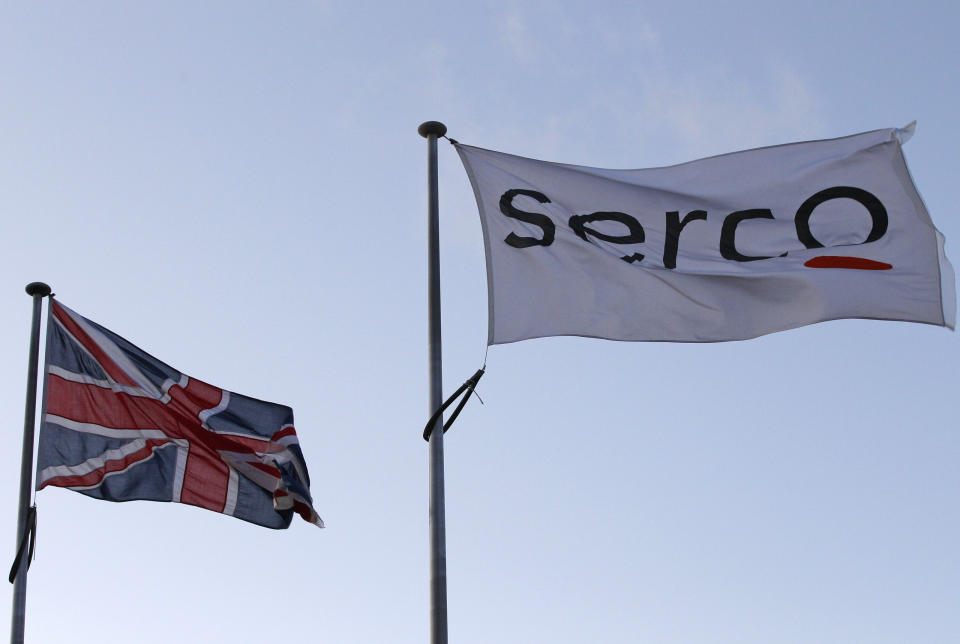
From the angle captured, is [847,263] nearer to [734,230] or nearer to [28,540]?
[734,230]

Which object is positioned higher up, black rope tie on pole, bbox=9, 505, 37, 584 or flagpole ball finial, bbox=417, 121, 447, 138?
flagpole ball finial, bbox=417, 121, 447, 138

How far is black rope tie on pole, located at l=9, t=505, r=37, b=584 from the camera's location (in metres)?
17.2

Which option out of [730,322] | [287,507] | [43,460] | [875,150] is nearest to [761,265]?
[730,322]

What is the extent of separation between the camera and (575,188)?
52.6 feet

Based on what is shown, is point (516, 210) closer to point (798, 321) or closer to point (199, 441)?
point (798, 321)

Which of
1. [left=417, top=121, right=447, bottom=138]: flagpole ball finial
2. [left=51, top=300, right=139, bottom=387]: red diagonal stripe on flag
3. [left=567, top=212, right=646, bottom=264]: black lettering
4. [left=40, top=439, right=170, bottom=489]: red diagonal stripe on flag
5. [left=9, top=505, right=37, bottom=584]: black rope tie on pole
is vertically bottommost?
[left=9, top=505, right=37, bottom=584]: black rope tie on pole

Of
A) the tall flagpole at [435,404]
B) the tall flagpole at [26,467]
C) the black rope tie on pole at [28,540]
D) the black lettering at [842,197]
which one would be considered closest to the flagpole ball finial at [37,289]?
the tall flagpole at [26,467]

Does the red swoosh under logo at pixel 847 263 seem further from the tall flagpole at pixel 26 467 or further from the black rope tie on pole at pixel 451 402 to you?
the tall flagpole at pixel 26 467

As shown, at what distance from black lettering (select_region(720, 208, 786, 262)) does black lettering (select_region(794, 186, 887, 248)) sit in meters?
0.39

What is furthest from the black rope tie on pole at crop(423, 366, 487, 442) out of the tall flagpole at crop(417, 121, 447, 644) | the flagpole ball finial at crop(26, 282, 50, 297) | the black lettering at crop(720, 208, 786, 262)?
the flagpole ball finial at crop(26, 282, 50, 297)

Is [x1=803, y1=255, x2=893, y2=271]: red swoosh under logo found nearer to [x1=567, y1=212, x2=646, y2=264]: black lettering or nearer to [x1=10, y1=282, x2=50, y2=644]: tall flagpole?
[x1=567, y1=212, x2=646, y2=264]: black lettering

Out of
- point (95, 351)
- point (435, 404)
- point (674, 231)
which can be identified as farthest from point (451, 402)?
point (95, 351)

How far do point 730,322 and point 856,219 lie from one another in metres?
1.95

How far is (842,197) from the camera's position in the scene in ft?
53.5
